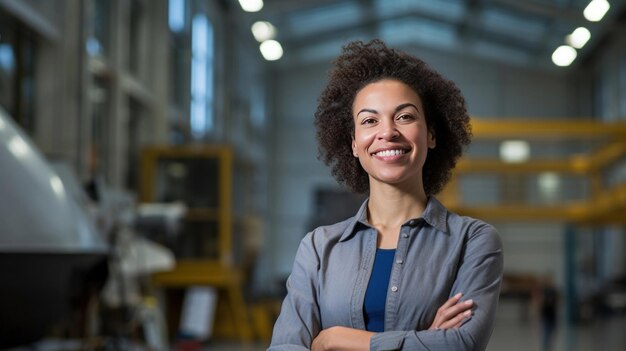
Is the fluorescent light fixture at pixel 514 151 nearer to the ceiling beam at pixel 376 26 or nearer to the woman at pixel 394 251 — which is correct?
the ceiling beam at pixel 376 26

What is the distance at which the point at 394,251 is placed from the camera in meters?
2.03

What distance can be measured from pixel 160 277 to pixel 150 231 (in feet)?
16.2

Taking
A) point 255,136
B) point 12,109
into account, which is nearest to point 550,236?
point 255,136

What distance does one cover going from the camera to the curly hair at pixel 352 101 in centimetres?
215

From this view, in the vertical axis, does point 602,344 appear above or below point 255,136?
below

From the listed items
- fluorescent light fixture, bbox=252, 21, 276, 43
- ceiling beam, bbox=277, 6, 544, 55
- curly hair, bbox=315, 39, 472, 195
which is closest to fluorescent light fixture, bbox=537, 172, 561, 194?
fluorescent light fixture, bbox=252, 21, 276, 43

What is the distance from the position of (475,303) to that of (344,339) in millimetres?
266

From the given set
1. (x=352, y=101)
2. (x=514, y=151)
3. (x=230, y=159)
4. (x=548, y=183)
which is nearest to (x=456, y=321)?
(x=352, y=101)

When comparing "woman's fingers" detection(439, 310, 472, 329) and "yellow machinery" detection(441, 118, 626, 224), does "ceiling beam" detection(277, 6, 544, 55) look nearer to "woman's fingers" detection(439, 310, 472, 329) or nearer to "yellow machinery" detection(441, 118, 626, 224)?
"yellow machinery" detection(441, 118, 626, 224)

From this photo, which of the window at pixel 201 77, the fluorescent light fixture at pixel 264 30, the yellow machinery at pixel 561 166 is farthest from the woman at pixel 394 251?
the window at pixel 201 77

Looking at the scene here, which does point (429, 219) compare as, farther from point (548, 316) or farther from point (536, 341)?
point (536, 341)

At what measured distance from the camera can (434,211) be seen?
2.08m

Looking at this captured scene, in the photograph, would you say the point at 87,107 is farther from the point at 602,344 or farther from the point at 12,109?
the point at 602,344

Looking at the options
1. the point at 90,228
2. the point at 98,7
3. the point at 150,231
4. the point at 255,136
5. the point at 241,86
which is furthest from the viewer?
the point at 255,136
